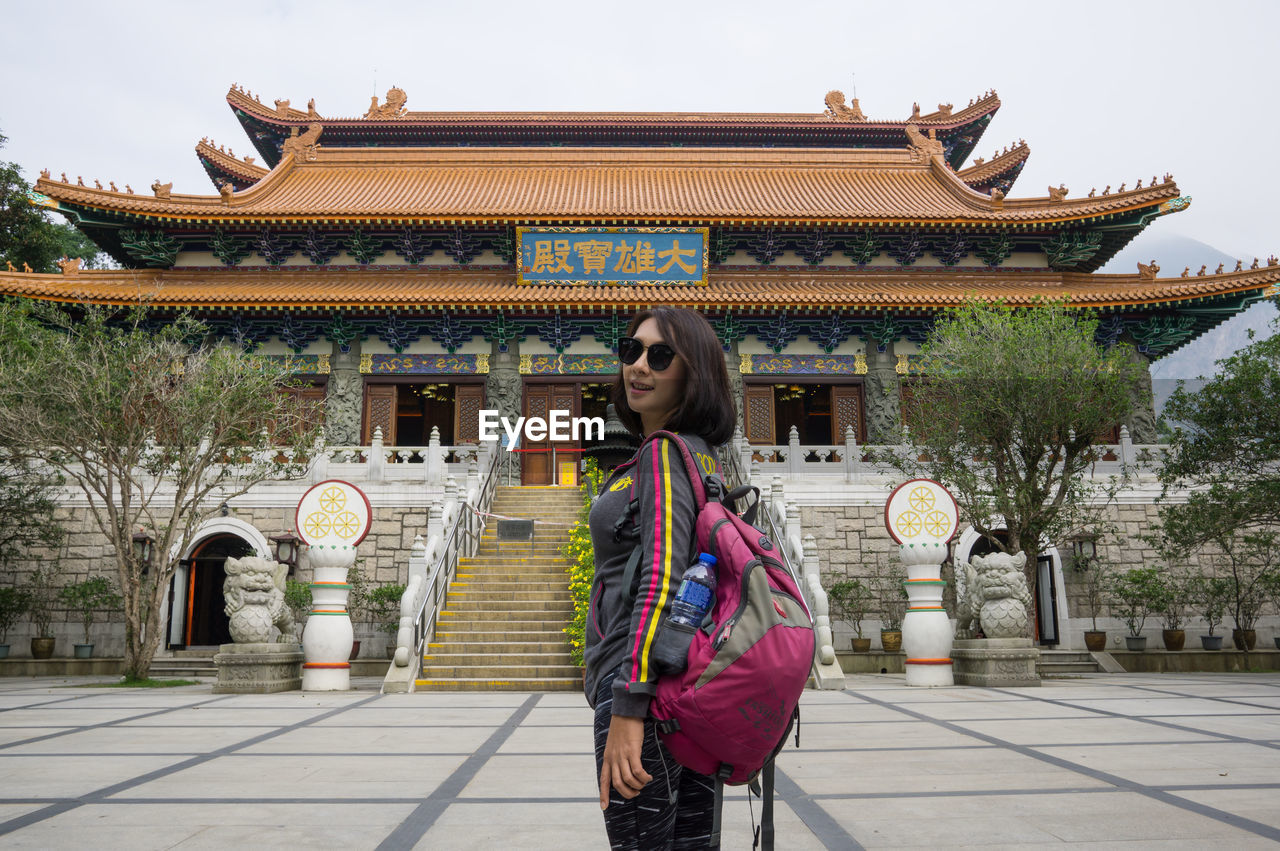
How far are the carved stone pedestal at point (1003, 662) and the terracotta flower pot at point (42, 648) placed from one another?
529 inches

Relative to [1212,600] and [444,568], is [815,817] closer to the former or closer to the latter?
[444,568]

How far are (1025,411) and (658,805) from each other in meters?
11.2

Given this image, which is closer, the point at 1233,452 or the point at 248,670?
the point at 248,670

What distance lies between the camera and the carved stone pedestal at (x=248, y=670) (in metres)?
9.68

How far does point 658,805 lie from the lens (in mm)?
1795

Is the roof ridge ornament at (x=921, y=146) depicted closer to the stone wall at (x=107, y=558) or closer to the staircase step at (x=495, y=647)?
the stone wall at (x=107, y=558)

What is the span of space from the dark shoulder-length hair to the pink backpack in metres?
0.33

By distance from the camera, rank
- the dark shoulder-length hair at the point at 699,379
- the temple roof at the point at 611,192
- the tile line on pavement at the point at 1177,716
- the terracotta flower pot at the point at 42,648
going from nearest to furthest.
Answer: the dark shoulder-length hair at the point at 699,379 → the tile line on pavement at the point at 1177,716 → the terracotta flower pot at the point at 42,648 → the temple roof at the point at 611,192

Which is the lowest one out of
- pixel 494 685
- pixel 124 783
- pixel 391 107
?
pixel 494 685

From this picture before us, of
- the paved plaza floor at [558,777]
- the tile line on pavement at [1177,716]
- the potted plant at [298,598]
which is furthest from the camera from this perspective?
the potted plant at [298,598]

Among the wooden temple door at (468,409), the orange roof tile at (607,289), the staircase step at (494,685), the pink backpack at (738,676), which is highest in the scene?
the orange roof tile at (607,289)

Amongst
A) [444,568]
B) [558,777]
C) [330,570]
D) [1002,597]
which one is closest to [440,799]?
[558,777]

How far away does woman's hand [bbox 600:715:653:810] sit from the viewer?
1681mm

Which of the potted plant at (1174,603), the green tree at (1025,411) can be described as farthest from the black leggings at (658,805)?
the potted plant at (1174,603)
